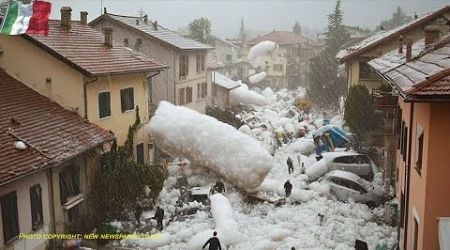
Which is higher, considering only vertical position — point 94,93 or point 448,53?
point 448,53

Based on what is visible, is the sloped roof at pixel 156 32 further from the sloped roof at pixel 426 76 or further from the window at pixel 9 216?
the window at pixel 9 216

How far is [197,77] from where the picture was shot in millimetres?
38844

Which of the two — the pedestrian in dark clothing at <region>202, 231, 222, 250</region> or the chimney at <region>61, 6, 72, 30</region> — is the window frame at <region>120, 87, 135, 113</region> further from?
the pedestrian in dark clothing at <region>202, 231, 222, 250</region>

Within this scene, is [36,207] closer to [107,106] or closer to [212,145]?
[107,106]

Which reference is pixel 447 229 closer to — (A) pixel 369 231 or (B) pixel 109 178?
(A) pixel 369 231

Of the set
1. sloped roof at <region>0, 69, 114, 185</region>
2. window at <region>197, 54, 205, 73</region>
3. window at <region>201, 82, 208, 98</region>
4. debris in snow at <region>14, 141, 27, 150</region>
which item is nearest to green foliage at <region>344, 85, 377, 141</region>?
window at <region>197, 54, 205, 73</region>

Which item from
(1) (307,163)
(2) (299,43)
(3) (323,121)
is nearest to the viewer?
(1) (307,163)

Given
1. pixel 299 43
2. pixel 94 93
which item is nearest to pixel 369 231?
pixel 94 93

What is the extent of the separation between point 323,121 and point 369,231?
67.4 ft

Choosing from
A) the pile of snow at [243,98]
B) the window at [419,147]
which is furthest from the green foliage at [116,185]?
the pile of snow at [243,98]

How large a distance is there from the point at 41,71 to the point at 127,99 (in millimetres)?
4525

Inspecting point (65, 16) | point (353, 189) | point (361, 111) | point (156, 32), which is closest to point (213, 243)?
point (353, 189)

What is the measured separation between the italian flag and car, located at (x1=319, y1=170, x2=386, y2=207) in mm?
14297

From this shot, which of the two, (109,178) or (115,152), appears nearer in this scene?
(109,178)
